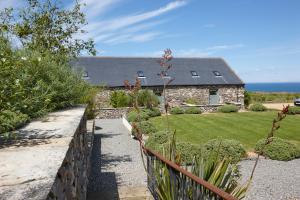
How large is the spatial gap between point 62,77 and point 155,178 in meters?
4.24

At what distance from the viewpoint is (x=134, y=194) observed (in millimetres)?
6930

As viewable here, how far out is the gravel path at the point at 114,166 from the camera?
27.2 feet

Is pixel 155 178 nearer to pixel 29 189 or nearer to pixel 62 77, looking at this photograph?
pixel 29 189

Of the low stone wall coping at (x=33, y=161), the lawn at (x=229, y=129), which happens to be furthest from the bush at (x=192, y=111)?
the low stone wall coping at (x=33, y=161)

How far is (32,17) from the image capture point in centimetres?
1296

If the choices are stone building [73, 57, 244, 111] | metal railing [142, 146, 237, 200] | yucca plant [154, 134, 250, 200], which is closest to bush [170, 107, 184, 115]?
stone building [73, 57, 244, 111]

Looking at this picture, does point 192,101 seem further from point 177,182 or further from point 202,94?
point 177,182

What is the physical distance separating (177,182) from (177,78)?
2784 centimetres

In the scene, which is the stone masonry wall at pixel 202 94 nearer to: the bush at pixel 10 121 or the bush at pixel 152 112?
the bush at pixel 152 112

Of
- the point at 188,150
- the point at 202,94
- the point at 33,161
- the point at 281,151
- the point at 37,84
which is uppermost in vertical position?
the point at 37,84

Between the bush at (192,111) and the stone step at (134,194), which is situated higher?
the bush at (192,111)

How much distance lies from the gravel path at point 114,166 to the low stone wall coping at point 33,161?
356 cm

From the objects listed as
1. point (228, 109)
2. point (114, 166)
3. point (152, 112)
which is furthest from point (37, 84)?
point (228, 109)

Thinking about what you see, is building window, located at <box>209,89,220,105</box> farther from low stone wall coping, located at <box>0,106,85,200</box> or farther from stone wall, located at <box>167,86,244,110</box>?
low stone wall coping, located at <box>0,106,85,200</box>
